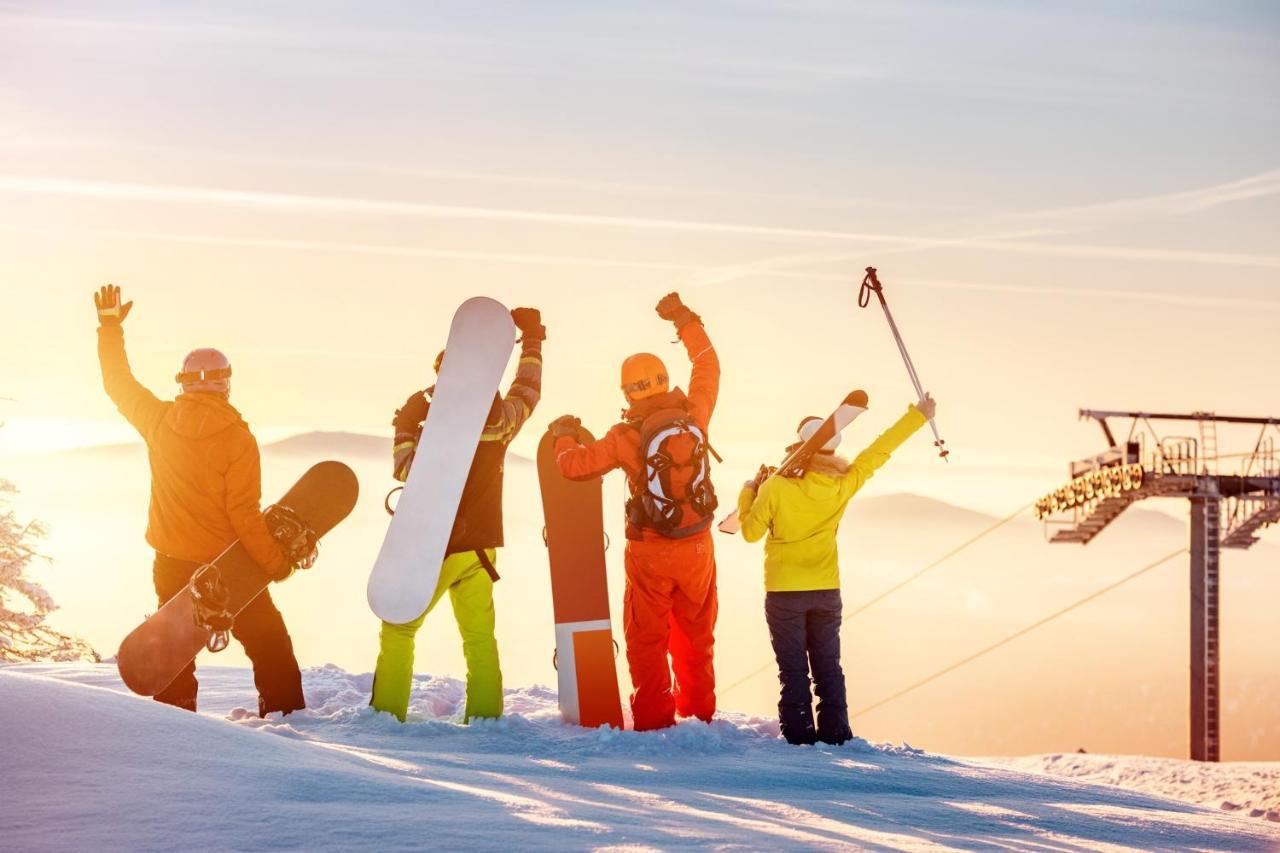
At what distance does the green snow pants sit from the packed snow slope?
0.18 meters

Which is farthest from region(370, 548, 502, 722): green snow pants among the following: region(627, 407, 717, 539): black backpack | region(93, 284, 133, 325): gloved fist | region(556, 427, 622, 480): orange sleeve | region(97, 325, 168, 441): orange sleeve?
region(93, 284, 133, 325): gloved fist

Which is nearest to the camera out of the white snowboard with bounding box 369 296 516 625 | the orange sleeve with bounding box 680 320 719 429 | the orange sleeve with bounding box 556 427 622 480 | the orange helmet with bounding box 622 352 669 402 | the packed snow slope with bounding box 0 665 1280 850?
the packed snow slope with bounding box 0 665 1280 850

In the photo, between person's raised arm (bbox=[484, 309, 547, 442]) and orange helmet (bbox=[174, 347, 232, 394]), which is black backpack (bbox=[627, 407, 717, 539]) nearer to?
person's raised arm (bbox=[484, 309, 547, 442])

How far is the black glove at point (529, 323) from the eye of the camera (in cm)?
840

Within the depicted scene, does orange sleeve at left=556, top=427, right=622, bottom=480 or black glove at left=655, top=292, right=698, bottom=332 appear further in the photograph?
black glove at left=655, top=292, right=698, bottom=332

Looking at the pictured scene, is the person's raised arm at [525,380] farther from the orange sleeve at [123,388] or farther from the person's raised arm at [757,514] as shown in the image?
the orange sleeve at [123,388]

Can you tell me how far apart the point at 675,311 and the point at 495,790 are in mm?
4030

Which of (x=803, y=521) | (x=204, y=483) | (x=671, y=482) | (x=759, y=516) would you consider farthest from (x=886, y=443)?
(x=204, y=483)

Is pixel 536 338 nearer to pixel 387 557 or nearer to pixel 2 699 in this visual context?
pixel 387 557

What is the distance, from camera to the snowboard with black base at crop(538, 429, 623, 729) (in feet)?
27.0

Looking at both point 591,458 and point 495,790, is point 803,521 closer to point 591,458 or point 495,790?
point 591,458

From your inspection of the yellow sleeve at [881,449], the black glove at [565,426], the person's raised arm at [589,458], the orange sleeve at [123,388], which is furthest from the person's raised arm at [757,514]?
the orange sleeve at [123,388]

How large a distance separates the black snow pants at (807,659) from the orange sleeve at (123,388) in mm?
4112

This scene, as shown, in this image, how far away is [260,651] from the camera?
7875 millimetres
